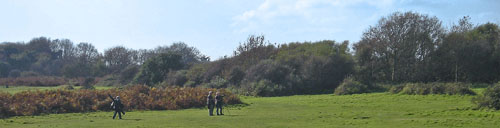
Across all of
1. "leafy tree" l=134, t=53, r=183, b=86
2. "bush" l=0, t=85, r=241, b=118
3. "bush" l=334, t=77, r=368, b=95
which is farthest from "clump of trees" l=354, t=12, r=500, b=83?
"leafy tree" l=134, t=53, r=183, b=86

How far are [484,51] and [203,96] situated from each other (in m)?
36.9

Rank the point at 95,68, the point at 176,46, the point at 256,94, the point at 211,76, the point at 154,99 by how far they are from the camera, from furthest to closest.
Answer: the point at 176,46, the point at 95,68, the point at 211,76, the point at 256,94, the point at 154,99

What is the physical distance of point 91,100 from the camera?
3906 cm

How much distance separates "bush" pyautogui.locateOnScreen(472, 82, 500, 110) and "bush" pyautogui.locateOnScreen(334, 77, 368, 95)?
20.5 metres

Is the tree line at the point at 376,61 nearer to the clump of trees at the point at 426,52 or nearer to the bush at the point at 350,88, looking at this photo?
the clump of trees at the point at 426,52

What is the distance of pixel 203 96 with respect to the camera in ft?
142

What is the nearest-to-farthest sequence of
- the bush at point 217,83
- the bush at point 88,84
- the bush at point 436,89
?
the bush at point 436,89, the bush at point 217,83, the bush at point 88,84

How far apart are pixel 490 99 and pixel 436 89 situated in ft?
41.6

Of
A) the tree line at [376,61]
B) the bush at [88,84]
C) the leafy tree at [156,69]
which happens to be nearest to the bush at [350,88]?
the tree line at [376,61]

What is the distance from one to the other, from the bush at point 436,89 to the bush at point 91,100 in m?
16.8

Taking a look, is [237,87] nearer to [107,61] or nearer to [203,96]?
[203,96]

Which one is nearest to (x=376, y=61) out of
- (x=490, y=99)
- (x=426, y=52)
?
(x=426, y=52)

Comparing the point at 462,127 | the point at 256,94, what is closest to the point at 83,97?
the point at 256,94

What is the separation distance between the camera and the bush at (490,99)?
29.0m
